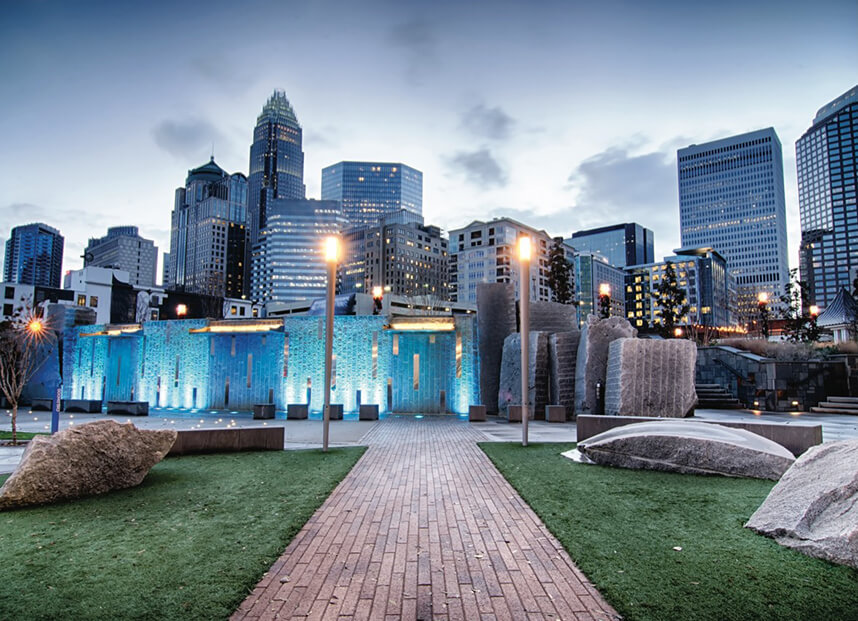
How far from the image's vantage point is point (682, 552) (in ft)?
15.3

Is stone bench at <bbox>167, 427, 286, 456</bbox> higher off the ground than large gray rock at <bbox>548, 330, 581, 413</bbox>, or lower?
lower

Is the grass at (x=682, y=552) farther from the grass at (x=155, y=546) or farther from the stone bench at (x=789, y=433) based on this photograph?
the grass at (x=155, y=546)

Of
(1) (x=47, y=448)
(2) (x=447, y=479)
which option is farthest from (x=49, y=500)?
(2) (x=447, y=479)

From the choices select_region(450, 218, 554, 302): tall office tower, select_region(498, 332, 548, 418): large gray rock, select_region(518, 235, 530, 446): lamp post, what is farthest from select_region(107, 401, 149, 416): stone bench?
select_region(450, 218, 554, 302): tall office tower

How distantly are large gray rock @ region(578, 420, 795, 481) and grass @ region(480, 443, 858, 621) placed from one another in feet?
0.95

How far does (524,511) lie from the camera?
20.6ft

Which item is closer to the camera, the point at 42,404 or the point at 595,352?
the point at 595,352

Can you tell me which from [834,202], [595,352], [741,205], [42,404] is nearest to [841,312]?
[595,352]

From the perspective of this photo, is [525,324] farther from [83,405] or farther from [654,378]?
[83,405]

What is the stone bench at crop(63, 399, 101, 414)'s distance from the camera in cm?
2279

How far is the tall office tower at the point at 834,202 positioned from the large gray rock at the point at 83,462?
659 feet

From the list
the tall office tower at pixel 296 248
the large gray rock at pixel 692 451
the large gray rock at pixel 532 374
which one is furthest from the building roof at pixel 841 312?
the tall office tower at pixel 296 248

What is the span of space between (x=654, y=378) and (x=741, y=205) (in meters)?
202

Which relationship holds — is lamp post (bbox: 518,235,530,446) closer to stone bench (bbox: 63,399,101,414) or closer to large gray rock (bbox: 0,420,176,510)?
large gray rock (bbox: 0,420,176,510)
